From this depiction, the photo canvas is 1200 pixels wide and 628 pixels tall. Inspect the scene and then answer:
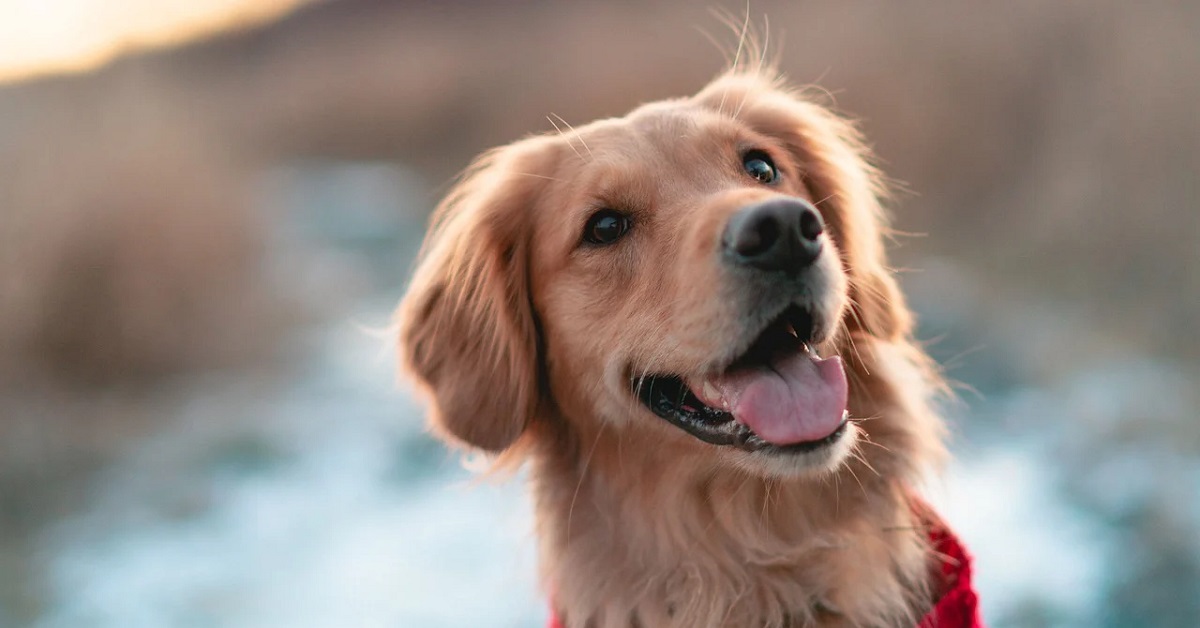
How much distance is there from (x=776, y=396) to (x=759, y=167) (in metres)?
0.70

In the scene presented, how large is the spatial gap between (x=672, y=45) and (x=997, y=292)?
233cm

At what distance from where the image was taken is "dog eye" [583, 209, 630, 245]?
203 cm

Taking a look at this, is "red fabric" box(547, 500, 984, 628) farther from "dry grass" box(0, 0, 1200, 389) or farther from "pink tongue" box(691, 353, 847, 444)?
"dry grass" box(0, 0, 1200, 389)

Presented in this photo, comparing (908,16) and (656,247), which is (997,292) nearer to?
(908,16)

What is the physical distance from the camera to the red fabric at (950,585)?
1.92m

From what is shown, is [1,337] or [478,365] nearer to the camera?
[478,365]

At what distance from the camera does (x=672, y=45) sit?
5.32 m

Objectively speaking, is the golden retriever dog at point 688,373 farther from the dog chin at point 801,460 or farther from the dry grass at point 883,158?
the dry grass at point 883,158

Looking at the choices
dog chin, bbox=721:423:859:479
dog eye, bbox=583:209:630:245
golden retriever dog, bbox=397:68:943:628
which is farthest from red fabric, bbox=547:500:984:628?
dog eye, bbox=583:209:630:245

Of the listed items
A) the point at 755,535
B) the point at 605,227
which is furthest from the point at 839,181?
the point at 755,535

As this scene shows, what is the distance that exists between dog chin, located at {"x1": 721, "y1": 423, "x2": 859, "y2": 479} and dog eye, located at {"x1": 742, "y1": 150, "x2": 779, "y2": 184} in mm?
715

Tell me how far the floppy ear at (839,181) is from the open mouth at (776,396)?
45 cm

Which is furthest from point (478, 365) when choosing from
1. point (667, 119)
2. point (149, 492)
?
point (149, 492)

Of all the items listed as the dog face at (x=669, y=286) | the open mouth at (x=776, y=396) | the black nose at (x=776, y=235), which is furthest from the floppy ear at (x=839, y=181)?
the black nose at (x=776, y=235)
